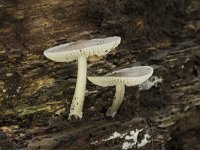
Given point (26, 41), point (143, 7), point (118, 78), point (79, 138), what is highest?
point (143, 7)

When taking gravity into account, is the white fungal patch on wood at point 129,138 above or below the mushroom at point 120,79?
below

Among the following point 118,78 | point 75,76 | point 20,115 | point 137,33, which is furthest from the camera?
point 137,33

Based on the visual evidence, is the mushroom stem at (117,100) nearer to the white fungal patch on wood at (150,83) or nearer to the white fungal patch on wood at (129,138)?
the white fungal patch on wood at (129,138)

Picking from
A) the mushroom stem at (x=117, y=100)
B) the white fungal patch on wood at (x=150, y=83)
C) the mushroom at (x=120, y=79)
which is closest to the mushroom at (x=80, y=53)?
the mushroom at (x=120, y=79)

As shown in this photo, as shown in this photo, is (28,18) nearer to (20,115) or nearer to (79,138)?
(20,115)

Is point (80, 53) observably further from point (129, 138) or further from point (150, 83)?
point (150, 83)

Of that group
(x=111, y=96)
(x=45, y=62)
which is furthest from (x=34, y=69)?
(x=111, y=96)

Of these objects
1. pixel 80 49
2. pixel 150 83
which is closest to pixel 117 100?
pixel 150 83
